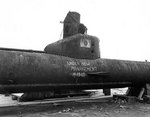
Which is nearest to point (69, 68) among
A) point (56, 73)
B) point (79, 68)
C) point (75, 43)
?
point (79, 68)

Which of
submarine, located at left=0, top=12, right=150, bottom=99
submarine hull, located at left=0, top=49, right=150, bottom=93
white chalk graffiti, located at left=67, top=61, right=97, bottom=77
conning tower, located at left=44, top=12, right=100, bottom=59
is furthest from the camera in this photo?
conning tower, located at left=44, top=12, right=100, bottom=59

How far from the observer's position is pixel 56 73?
26.9ft

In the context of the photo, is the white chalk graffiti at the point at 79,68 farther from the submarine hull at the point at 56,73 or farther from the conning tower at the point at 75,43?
the conning tower at the point at 75,43

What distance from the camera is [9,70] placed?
7.23 m

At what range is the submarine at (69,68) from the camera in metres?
7.45

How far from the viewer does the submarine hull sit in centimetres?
735

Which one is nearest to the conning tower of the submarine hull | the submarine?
the submarine

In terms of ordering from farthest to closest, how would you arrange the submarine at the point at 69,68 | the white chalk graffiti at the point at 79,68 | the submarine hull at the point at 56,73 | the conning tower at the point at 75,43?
the conning tower at the point at 75,43, the white chalk graffiti at the point at 79,68, the submarine at the point at 69,68, the submarine hull at the point at 56,73

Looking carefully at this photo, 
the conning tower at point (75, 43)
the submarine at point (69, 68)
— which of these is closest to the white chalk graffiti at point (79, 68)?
the submarine at point (69, 68)

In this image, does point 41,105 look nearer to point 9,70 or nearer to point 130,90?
point 9,70

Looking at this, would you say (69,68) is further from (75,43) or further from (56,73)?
(75,43)

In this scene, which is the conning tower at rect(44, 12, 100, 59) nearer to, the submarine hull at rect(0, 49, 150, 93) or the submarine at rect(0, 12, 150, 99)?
the submarine at rect(0, 12, 150, 99)

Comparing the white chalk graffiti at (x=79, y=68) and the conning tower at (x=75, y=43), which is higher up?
the conning tower at (x=75, y=43)

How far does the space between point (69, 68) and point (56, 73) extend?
0.70 meters
